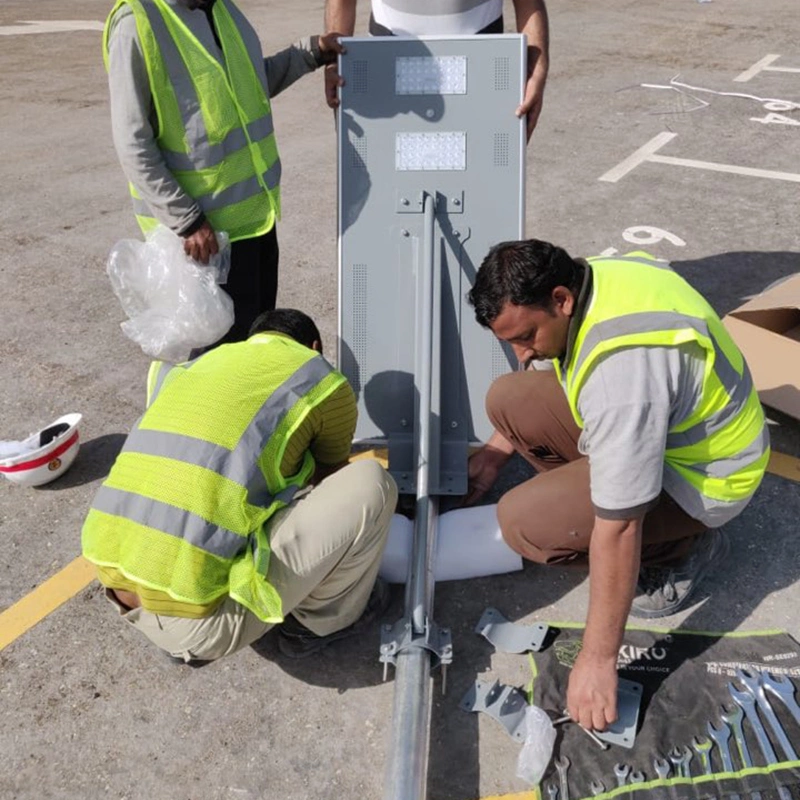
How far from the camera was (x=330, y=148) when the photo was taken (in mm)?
7492

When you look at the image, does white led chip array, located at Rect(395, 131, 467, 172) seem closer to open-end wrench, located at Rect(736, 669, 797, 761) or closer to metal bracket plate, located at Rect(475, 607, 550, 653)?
metal bracket plate, located at Rect(475, 607, 550, 653)

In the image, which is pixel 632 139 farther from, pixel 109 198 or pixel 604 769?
pixel 604 769

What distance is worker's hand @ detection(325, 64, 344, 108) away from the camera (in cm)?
352

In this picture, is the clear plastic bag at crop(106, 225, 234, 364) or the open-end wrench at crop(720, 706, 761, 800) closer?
the open-end wrench at crop(720, 706, 761, 800)

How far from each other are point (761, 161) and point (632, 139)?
1.02 meters

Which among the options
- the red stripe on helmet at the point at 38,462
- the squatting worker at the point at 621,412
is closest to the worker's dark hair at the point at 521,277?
the squatting worker at the point at 621,412

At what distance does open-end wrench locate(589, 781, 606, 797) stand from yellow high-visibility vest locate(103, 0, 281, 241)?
228 cm

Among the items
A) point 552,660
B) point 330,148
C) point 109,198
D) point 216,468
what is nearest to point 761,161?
point 330,148

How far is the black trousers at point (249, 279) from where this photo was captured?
366 cm

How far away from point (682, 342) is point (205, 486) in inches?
50.2

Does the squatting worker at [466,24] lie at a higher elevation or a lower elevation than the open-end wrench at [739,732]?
higher

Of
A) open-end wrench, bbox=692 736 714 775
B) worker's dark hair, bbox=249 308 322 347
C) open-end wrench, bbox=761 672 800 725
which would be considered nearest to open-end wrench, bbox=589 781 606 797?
open-end wrench, bbox=692 736 714 775

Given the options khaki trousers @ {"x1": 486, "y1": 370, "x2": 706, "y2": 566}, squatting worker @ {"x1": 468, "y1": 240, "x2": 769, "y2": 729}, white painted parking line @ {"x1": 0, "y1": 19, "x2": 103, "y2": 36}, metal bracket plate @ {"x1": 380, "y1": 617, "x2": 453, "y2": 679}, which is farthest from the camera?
white painted parking line @ {"x1": 0, "y1": 19, "x2": 103, "y2": 36}

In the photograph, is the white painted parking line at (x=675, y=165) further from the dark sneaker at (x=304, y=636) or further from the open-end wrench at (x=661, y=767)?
the open-end wrench at (x=661, y=767)
